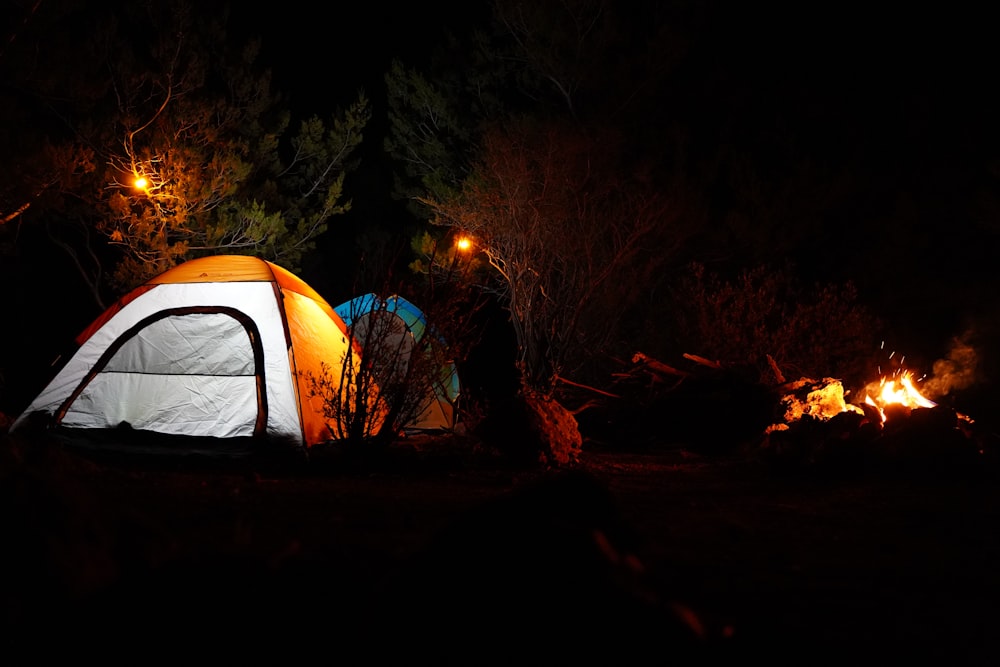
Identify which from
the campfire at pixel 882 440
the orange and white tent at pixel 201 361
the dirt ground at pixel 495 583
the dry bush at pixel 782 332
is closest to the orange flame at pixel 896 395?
the campfire at pixel 882 440

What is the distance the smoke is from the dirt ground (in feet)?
35.5

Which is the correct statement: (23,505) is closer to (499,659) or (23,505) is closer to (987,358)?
(499,659)

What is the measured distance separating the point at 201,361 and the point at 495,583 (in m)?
7.14

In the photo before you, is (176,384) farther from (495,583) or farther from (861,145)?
(861,145)

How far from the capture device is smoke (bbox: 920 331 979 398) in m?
15.2

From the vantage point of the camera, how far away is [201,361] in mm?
9008

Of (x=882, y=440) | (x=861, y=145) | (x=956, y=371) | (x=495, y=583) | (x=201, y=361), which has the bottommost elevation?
(x=495, y=583)

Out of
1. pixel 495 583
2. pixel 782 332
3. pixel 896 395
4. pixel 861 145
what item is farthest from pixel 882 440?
pixel 861 145

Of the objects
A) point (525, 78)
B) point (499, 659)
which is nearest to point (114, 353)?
point (499, 659)

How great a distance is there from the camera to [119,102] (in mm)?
14422

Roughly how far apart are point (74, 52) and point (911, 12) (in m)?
16.8

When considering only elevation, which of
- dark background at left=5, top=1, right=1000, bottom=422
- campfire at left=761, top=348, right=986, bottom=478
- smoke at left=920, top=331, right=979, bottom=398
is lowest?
campfire at left=761, top=348, right=986, bottom=478

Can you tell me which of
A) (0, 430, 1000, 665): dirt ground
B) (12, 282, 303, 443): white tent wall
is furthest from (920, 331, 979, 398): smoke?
(12, 282, 303, 443): white tent wall

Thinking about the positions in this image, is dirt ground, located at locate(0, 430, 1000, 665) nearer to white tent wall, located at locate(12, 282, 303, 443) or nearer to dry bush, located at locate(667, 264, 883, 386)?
white tent wall, located at locate(12, 282, 303, 443)
